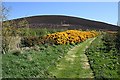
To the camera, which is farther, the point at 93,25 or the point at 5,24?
the point at 93,25

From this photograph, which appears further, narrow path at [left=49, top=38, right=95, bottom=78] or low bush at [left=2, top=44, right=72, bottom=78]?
narrow path at [left=49, top=38, right=95, bottom=78]

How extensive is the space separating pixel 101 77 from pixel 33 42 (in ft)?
37.2

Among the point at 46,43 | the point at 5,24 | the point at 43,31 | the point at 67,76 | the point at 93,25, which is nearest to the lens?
the point at 67,76

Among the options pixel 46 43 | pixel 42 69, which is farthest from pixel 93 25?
pixel 42 69

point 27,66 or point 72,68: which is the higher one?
point 27,66

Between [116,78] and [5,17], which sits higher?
[5,17]

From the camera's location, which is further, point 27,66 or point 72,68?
point 72,68

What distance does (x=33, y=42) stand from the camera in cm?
2192

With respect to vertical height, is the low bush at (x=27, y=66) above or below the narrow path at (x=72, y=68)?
above

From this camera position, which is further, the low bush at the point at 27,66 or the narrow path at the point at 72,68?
the narrow path at the point at 72,68

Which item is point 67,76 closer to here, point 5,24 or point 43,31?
point 5,24

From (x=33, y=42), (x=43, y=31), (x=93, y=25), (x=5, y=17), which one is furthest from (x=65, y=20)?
(x=5, y=17)

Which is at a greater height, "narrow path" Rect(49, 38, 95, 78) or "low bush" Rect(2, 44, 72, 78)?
"low bush" Rect(2, 44, 72, 78)

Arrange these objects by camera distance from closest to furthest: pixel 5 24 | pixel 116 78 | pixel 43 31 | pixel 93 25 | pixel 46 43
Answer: pixel 116 78 → pixel 5 24 → pixel 46 43 → pixel 43 31 → pixel 93 25
